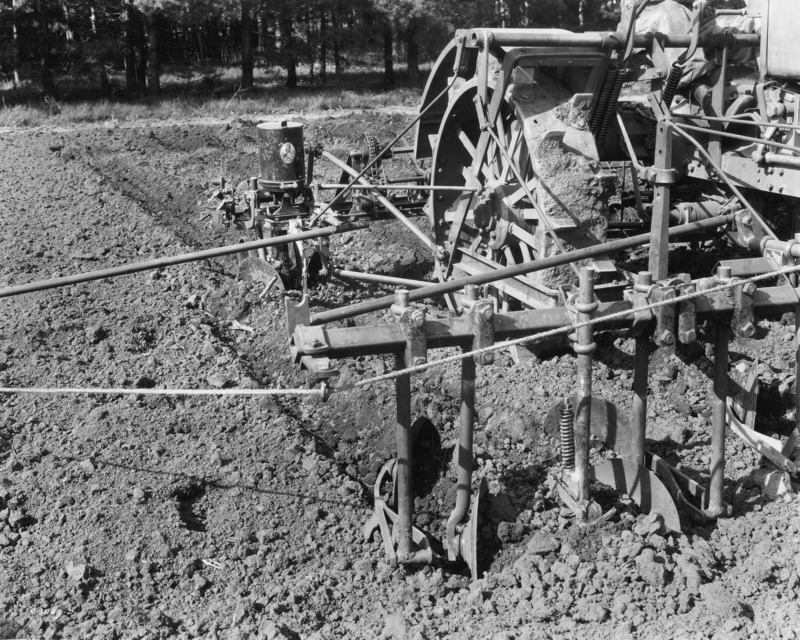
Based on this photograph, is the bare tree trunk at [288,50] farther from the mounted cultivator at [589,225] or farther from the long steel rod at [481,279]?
the long steel rod at [481,279]

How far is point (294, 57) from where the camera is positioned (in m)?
29.3

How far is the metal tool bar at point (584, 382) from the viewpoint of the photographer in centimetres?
464

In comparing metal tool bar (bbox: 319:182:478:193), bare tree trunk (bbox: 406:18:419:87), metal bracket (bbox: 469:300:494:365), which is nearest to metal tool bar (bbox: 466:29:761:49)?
metal tool bar (bbox: 319:182:478:193)

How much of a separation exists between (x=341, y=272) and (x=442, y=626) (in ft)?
12.1

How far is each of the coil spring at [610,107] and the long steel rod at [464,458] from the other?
3105 mm

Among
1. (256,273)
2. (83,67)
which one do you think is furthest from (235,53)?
(256,273)

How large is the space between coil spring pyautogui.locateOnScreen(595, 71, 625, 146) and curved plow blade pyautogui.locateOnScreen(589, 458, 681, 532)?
2.95 m

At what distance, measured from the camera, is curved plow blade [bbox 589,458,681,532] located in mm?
4941

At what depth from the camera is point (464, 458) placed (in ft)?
16.0

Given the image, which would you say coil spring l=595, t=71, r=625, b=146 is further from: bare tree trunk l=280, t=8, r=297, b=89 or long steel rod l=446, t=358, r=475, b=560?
bare tree trunk l=280, t=8, r=297, b=89

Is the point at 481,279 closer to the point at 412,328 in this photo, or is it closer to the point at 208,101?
the point at 412,328

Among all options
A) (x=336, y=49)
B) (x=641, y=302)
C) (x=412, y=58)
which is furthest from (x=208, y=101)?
(x=641, y=302)

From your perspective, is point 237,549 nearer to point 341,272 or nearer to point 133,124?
point 341,272

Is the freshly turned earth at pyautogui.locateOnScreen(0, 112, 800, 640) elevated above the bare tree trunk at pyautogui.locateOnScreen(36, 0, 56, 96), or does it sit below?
below
